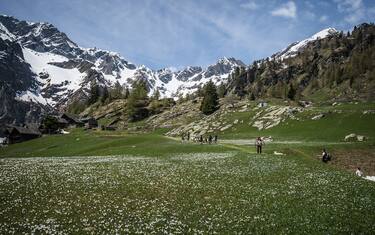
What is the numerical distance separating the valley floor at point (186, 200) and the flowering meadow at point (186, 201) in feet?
0.20

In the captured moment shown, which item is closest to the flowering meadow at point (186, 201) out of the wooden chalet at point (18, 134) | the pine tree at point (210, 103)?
the wooden chalet at point (18, 134)

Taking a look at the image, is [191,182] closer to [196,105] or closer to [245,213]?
[245,213]

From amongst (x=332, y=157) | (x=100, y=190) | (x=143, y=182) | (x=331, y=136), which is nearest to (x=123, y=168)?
(x=143, y=182)

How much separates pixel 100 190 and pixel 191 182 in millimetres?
8101

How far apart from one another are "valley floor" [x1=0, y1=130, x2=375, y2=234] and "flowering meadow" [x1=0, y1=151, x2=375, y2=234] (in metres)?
0.06

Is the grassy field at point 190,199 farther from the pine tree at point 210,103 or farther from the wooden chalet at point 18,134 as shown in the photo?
the pine tree at point 210,103

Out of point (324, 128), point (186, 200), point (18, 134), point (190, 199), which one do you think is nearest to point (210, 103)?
point (18, 134)

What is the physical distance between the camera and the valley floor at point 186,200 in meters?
20.4

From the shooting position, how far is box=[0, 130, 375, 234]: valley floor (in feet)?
67.1

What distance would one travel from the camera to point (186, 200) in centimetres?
2602

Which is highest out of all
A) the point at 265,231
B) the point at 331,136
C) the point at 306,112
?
the point at 306,112

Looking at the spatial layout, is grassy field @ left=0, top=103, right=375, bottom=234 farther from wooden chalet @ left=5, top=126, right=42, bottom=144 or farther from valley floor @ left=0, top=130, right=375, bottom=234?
wooden chalet @ left=5, top=126, right=42, bottom=144

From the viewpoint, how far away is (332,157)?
55969mm

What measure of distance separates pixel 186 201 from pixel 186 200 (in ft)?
0.87
